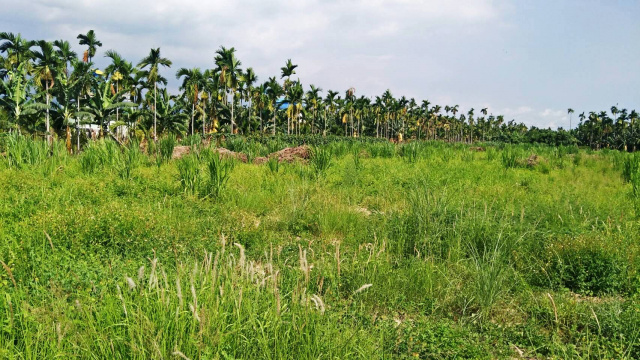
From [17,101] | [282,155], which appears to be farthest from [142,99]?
[282,155]

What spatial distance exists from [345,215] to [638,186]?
660 centimetres

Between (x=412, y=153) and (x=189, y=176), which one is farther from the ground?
(x=412, y=153)

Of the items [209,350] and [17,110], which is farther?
[17,110]

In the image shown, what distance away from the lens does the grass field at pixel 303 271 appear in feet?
8.04

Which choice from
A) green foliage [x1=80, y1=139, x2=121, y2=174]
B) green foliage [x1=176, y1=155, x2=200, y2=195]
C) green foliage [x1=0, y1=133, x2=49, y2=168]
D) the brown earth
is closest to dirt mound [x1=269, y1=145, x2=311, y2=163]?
the brown earth

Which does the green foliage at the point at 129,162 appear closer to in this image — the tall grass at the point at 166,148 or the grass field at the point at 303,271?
the grass field at the point at 303,271

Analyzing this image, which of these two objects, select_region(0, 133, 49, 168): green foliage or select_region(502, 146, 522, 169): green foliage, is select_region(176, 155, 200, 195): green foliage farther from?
select_region(502, 146, 522, 169): green foliage

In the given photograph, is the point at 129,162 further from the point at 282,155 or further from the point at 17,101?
the point at 17,101

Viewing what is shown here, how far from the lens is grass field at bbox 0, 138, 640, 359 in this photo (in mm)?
2451

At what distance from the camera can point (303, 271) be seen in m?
2.79

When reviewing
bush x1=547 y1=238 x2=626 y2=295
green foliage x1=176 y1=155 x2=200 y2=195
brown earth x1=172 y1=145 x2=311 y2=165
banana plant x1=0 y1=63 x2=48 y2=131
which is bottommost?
bush x1=547 y1=238 x2=626 y2=295

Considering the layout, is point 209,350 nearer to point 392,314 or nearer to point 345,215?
point 392,314

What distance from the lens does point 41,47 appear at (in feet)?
107

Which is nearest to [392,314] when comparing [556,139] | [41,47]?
[41,47]
